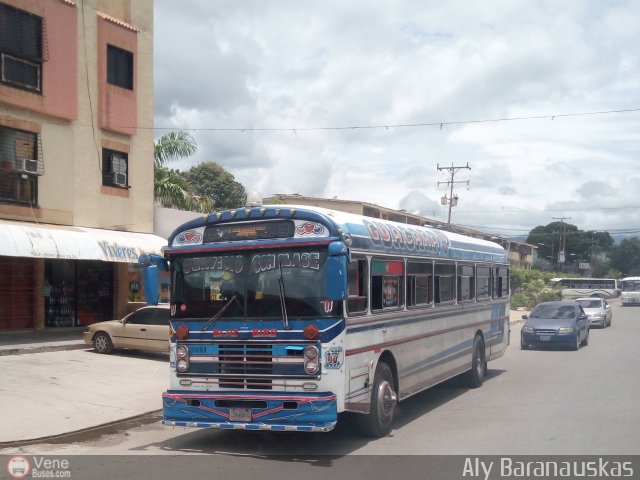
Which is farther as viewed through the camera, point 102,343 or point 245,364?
point 102,343

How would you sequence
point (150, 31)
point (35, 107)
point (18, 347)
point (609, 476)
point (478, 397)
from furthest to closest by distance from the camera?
1. point (150, 31)
2. point (35, 107)
3. point (18, 347)
4. point (478, 397)
5. point (609, 476)

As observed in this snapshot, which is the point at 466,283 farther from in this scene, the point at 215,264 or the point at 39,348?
the point at 39,348

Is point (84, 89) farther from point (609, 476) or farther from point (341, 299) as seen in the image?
point (609, 476)

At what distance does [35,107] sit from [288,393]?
14.6 m

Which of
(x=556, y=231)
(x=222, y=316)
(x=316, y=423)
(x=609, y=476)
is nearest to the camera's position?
(x=609, y=476)

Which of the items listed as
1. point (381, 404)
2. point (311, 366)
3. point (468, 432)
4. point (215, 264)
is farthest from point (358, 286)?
point (468, 432)

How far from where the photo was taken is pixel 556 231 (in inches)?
5022

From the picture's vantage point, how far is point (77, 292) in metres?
22.3

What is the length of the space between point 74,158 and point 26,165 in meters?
1.93

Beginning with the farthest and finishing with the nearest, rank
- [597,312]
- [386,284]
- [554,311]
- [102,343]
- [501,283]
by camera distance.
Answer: [597,312] < [554,311] < [102,343] < [501,283] < [386,284]

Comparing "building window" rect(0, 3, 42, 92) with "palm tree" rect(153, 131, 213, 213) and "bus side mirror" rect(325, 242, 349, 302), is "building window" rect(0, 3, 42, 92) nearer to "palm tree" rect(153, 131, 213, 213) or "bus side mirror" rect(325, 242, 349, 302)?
"palm tree" rect(153, 131, 213, 213)

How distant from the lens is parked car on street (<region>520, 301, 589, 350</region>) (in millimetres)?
21297

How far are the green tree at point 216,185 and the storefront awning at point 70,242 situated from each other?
2677cm

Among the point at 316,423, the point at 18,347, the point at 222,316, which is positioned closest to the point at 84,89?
the point at 18,347
